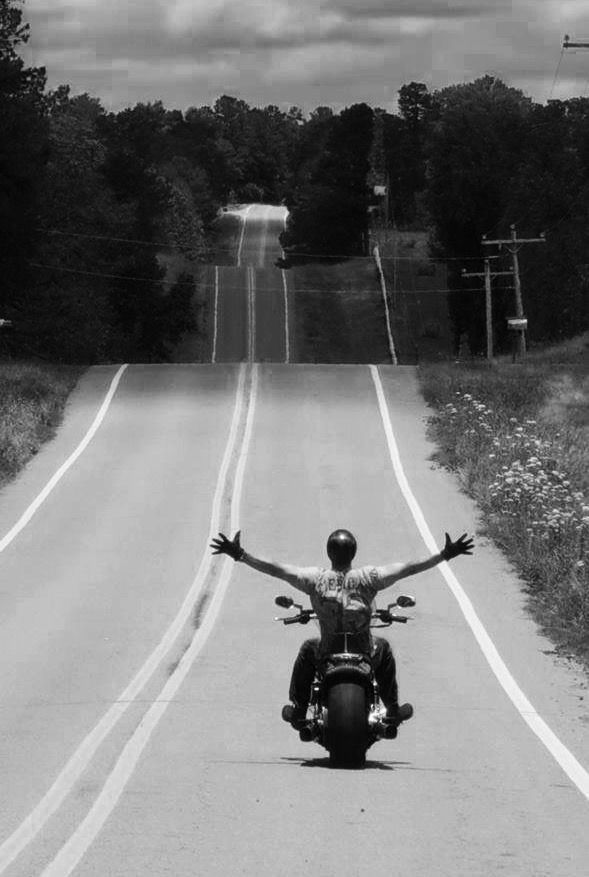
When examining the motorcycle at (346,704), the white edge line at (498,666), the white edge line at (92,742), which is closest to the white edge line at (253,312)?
the white edge line at (498,666)

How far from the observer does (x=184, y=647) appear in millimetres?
19281

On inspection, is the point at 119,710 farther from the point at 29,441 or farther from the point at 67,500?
the point at 29,441

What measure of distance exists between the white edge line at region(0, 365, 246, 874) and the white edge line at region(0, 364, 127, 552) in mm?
3333

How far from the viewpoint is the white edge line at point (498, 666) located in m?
12.7

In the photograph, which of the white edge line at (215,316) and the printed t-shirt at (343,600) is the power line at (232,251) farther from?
the printed t-shirt at (343,600)

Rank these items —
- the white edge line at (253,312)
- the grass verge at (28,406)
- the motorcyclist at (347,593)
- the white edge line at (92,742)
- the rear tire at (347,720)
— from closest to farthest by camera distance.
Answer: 1. the white edge line at (92,742)
2. the rear tire at (347,720)
3. the motorcyclist at (347,593)
4. the grass verge at (28,406)
5. the white edge line at (253,312)

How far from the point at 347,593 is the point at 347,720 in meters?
0.90

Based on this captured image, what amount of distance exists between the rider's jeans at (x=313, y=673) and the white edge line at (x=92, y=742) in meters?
1.62

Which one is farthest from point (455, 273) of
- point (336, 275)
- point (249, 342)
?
point (336, 275)

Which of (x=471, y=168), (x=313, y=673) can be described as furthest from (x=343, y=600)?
(x=471, y=168)

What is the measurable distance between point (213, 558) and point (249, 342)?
7756 cm

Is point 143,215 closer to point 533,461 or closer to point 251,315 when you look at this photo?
point 251,315

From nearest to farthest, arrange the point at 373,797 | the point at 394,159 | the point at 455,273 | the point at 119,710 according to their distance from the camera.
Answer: the point at 373,797 → the point at 119,710 → the point at 455,273 → the point at 394,159

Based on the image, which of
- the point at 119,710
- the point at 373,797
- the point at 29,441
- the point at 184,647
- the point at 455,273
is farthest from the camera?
the point at 455,273
